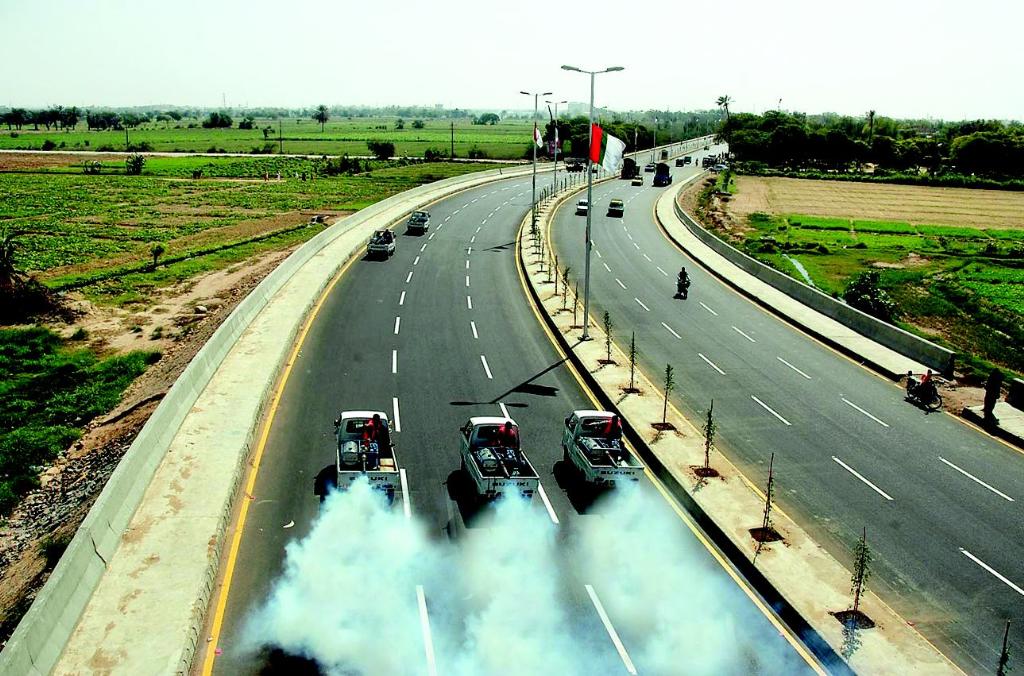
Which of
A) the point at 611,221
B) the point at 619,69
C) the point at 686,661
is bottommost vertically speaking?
the point at 686,661

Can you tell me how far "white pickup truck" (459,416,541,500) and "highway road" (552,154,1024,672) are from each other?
6428 mm

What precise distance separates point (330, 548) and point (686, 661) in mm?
7212

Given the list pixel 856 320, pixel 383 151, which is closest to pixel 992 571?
pixel 856 320

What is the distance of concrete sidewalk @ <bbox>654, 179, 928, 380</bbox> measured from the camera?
102ft

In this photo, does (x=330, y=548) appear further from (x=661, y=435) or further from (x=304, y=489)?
(x=661, y=435)

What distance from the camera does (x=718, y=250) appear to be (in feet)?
178

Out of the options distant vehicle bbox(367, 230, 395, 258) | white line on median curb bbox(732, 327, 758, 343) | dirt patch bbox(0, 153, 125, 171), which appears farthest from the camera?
dirt patch bbox(0, 153, 125, 171)

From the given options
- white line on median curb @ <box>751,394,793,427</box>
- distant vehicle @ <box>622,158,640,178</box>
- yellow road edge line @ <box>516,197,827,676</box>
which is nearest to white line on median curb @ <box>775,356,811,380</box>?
white line on median curb @ <box>751,394,793,427</box>

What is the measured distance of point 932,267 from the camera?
5516 cm

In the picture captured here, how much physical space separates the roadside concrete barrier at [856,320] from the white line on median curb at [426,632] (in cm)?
2230

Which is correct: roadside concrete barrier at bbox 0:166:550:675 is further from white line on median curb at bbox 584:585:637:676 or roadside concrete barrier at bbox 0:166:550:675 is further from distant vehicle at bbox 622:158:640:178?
distant vehicle at bbox 622:158:640:178

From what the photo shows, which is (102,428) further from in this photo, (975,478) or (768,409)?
(975,478)

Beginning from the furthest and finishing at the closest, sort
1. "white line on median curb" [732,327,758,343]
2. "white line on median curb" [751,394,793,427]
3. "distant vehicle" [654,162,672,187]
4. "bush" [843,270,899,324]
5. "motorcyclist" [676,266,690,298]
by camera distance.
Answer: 1. "distant vehicle" [654,162,672,187]
2. "motorcyclist" [676,266,690,298]
3. "bush" [843,270,899,324]
4. "white line on median curb" [732,327,758,343]
5. "white line on median curb" [751,394,793,427]

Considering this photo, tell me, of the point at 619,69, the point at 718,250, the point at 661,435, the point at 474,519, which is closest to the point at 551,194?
the point at 718,250
